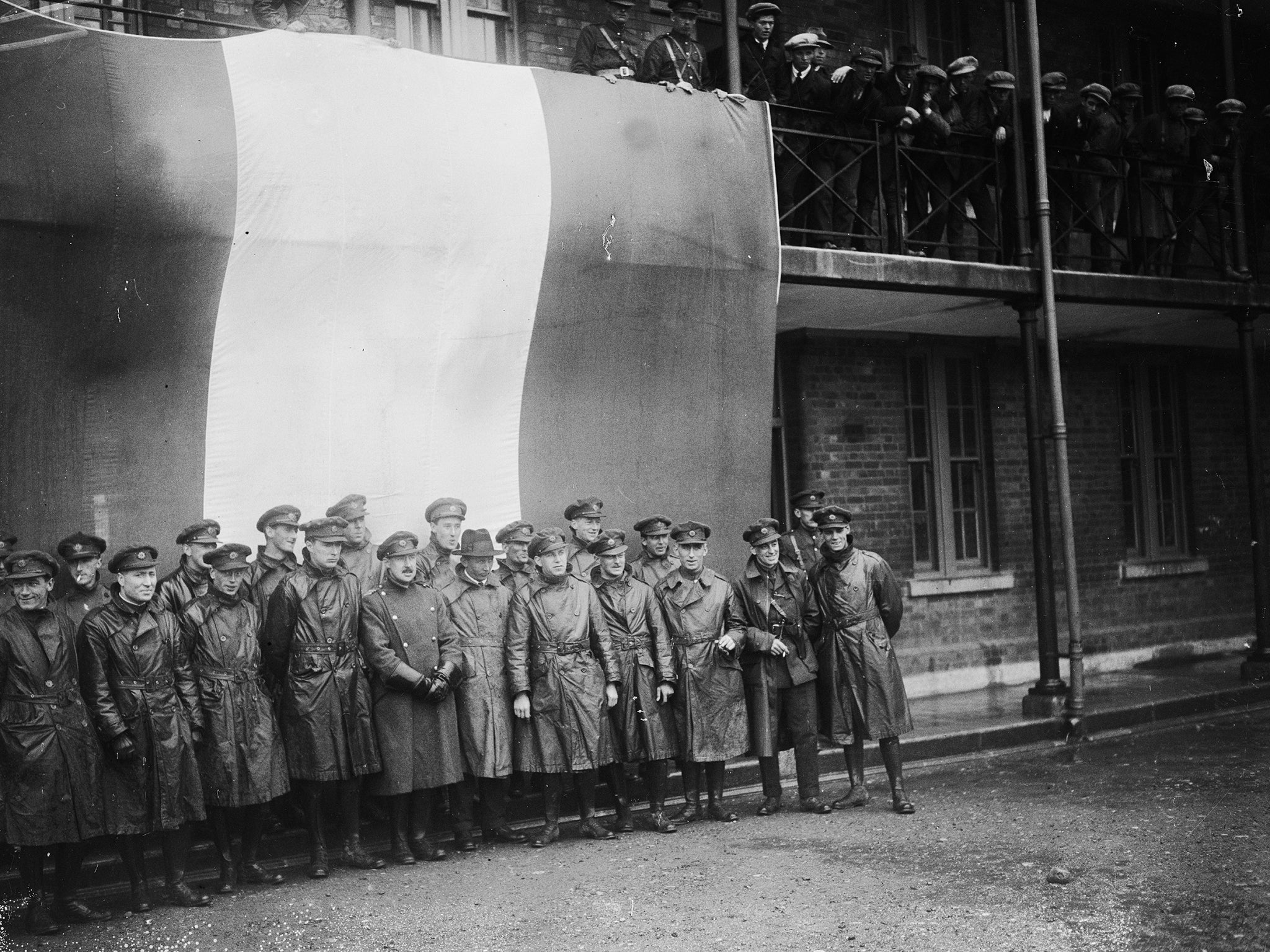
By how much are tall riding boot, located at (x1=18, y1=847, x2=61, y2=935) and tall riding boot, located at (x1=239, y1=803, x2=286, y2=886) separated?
37.2 inches

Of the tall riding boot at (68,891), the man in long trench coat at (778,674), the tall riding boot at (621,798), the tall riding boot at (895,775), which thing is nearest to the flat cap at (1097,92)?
the man in long trench coat at (778,674)

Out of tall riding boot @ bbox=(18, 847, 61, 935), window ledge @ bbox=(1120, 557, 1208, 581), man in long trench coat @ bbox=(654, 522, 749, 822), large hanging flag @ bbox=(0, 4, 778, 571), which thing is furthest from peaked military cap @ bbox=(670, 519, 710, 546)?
window ledge @ bbox=(1120, 557, 1208, 581)

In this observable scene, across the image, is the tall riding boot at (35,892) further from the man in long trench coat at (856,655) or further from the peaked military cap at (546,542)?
the man in long trench coat at (856,655)

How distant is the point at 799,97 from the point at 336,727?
19.6 ft

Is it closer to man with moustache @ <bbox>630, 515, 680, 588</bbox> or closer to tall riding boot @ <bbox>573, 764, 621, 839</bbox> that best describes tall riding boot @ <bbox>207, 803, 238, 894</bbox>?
tall riding boot @ <bbox>573, 764, 621, 839</bbox>

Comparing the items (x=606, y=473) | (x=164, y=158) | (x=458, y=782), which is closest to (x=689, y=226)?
(x=606, y=473)

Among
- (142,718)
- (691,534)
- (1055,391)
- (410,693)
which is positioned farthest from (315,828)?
(1055,391)

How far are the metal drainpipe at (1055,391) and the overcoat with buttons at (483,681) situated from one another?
4558 millimetres

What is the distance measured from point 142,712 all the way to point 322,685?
2.95 feet

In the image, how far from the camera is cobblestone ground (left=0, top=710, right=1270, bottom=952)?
5.31m

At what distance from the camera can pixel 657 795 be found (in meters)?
7.66

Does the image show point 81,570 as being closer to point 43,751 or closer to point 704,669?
point 43,751

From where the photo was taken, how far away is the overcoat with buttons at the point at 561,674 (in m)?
7.36

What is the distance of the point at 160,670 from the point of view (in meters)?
6.33
